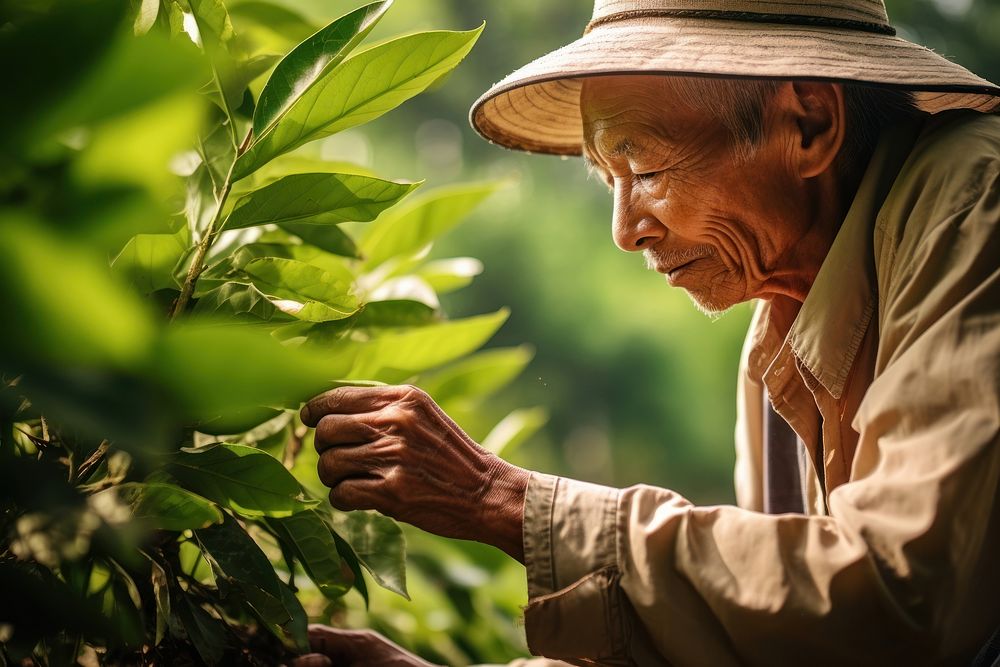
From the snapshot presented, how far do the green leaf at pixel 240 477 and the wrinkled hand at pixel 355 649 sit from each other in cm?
30

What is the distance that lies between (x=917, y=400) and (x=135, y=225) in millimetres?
568

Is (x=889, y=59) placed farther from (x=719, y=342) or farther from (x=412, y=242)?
(x=719, y=342)

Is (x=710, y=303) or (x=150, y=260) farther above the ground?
(x=150, y=260)

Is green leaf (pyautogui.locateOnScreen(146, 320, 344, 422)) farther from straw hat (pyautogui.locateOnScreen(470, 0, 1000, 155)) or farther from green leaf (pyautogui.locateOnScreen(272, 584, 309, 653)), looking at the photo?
straw hat (pyautogui.locateOnScreen(470, 0, 1000, 155))

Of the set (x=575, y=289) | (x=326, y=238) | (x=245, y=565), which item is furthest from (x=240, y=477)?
(x=575, y=289)

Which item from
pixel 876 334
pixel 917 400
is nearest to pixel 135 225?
pixel 917 400

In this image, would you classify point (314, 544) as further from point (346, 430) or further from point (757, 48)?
point (757, 48)

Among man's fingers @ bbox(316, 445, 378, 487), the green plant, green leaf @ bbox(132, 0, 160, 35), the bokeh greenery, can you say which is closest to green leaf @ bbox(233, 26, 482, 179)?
the green plant

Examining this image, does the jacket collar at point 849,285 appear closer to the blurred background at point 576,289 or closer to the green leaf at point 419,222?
the green leaf at point 419,222

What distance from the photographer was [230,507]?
0.74 meters

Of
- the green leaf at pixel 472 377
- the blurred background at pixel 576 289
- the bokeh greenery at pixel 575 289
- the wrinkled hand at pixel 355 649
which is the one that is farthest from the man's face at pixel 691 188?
the blurred background at pixel 576 289

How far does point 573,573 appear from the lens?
75 cm

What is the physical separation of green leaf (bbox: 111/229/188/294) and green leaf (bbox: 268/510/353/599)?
0.21m

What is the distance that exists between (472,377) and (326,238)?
0.37 m
